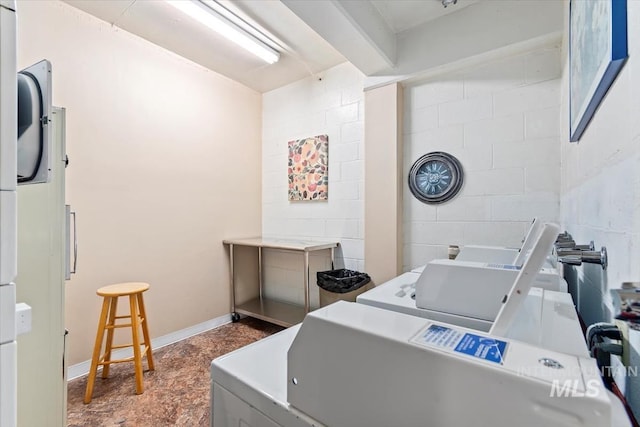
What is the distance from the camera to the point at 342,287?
8.50 feet

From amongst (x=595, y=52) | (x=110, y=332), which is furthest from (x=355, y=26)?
(x=110, y=332)

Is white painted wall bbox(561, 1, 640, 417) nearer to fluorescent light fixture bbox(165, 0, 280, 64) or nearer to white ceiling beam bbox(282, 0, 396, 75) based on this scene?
white ceiling beam bbox(282, 0, 396, 75)

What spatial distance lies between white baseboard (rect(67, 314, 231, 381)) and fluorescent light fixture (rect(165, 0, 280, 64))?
9.47 feet

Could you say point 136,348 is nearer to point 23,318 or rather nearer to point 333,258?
point 23,318

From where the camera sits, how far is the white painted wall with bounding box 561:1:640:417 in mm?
597

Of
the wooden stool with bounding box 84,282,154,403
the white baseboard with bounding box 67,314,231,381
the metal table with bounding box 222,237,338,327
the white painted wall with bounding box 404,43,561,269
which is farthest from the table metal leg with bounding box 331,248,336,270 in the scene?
the wooden stool with bounding box 84,282,154,403

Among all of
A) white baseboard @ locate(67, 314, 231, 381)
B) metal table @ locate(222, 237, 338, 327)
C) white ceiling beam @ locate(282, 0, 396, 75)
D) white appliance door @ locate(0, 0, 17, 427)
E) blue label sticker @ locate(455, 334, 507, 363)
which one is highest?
white ceiling beam @ locate(282, 0, 396, 75)

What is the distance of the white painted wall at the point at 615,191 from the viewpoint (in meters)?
0.60

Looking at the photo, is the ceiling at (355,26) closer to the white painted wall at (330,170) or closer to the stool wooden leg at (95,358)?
the white painted wall at (330,170)

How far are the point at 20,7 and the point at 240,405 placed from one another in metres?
2.99

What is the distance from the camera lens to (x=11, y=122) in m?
0.51

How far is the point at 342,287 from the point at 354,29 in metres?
2.10

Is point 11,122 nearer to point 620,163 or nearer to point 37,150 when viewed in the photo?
point 37,150

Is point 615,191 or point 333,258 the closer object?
point 615,191
